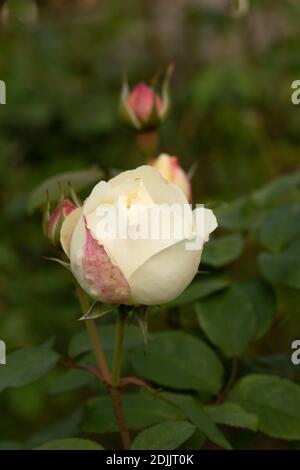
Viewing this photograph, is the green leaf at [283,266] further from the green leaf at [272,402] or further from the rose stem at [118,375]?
the rose stem at [118,375]

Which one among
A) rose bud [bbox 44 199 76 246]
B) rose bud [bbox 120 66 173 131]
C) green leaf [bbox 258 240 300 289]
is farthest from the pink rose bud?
rose bud [bbox 44 199 76 246]

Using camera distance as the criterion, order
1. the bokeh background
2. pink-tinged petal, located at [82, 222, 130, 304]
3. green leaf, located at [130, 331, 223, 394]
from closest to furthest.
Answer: pink-tinged petal, located at [82, 222, 130, 304]
green leaf, located at [130, 331, 223, 394]
the bokeh background

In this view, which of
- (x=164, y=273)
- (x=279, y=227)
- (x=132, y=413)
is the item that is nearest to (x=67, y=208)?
(x=164, y=273)

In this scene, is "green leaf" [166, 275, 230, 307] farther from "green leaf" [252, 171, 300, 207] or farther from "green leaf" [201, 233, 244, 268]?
"green leaf" [252, 171, 300, 207]

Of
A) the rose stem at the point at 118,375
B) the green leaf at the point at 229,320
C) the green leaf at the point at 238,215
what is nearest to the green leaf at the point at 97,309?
the rose stem at the point at 118,375

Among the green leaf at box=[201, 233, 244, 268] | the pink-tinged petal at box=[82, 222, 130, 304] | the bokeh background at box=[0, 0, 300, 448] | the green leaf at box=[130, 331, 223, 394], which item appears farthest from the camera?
the bokeh background at box=[0, 0, 300, 448]

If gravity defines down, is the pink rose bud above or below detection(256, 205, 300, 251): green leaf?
above
